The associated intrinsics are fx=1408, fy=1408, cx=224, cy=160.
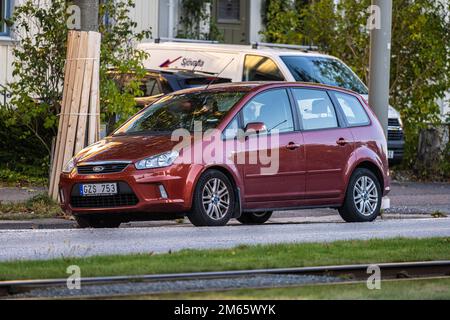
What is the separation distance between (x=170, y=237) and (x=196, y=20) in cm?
1713

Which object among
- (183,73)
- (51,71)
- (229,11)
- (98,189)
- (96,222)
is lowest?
(96,222)

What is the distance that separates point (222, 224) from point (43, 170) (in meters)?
7.02

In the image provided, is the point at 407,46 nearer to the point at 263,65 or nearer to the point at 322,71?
the point at 322,71

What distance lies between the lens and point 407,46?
2638 centimetres

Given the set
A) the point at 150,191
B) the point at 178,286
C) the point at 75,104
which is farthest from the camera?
the point at 75,104

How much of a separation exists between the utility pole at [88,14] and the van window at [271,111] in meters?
2.94

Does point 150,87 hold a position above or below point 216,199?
above

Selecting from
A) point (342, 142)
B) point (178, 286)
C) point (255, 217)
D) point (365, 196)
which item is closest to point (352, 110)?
point (342, 142)

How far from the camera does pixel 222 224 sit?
15.0 meters

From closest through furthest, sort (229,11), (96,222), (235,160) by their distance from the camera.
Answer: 1. (235,160)
2. (96,222)
3. (229,11)

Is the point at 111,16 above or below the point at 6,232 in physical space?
above

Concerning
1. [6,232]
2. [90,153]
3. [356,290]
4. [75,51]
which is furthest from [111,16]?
[356,290]

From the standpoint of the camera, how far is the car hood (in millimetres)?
14609
